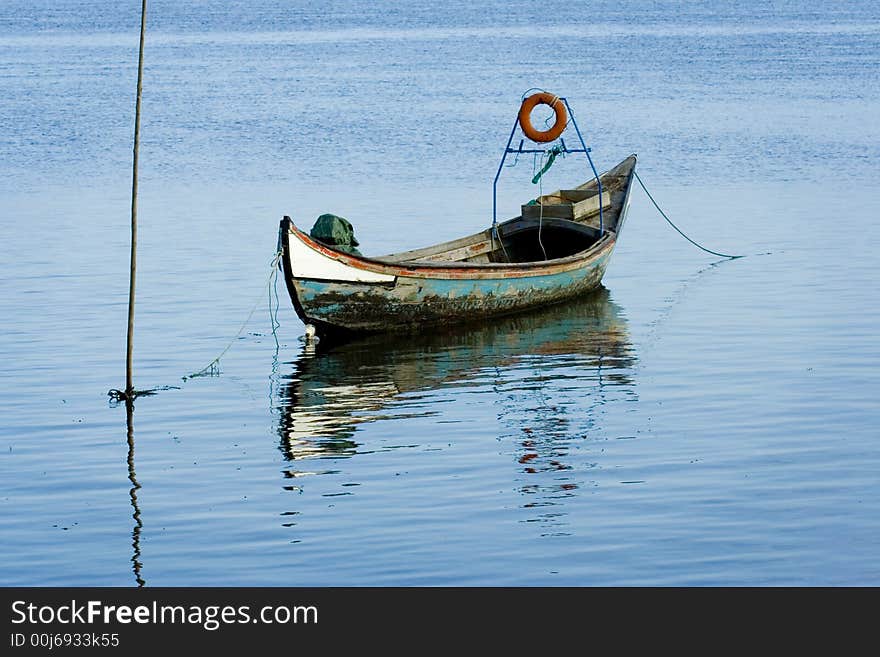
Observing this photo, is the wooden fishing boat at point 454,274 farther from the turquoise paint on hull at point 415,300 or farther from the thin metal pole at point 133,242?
the thin metal pole at point 133,242

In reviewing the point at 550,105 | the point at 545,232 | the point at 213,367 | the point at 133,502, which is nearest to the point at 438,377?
the point at 213,367

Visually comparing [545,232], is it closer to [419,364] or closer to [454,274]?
[454,274]

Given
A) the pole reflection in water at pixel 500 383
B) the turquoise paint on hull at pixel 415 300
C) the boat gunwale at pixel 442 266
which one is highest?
the boat gunwale at pixel 442 266

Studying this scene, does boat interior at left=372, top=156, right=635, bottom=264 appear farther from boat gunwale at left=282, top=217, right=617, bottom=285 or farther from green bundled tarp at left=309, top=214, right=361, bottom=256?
green bundled tarp at left=309, top=214, right=361, bottom=256

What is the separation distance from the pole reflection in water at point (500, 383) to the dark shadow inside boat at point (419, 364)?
1 centimetres

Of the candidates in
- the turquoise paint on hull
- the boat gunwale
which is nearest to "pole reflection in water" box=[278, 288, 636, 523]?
the turquoise paint on hull

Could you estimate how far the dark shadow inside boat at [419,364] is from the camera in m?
16.4

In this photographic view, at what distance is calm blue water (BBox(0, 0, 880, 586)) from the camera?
1207 centimetres

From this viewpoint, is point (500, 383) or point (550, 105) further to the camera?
point (550, 105)

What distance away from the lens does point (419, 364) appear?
62.7 ft

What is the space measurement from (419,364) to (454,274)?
6.03 feet

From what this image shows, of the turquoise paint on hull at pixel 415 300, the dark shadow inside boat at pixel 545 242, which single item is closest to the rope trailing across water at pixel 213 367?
the turquoise paint on hull at pixel 415 300

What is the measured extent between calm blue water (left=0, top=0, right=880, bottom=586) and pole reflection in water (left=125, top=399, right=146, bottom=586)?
0.04 metres
